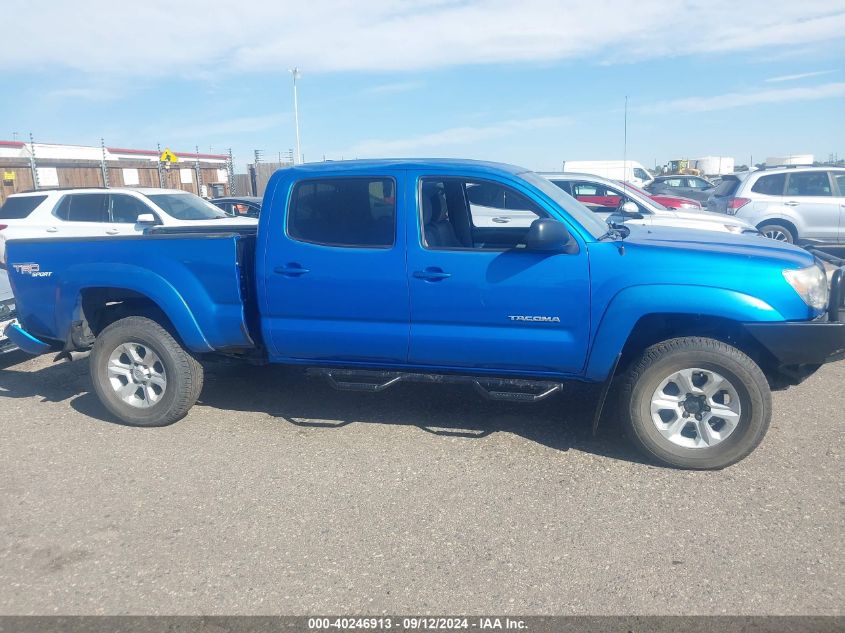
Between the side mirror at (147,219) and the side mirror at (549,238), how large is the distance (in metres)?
7.80

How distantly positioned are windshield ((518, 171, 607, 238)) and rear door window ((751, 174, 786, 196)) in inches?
365

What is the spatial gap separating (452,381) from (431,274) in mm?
729

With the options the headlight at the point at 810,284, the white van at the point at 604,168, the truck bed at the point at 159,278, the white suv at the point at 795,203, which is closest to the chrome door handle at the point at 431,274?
the truck bed at the point at 159,278

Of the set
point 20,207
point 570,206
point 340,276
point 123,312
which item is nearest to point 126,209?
point 20,207

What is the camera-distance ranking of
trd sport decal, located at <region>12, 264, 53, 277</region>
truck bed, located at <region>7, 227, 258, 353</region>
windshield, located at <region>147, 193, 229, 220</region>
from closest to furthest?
truck bed, located at <region>7, 227, 258, 353</region>, trd sport decal, located at <region>12, 264, 53, 277</region>, windshield, located at <region>147, 193, 229, 220</region>

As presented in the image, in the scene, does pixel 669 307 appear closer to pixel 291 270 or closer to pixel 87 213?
pixel 291 270

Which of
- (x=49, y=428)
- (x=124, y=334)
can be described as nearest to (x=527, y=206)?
(x=124, y=334)

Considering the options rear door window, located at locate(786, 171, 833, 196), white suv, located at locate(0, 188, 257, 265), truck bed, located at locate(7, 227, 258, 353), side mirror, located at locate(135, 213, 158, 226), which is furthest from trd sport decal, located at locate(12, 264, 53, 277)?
rear door window, located at locate(786, 171, 833, 196)

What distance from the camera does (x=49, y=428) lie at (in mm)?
5199

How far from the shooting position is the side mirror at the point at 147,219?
1050cm

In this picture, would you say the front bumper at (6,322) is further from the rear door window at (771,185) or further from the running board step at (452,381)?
the rear door window at (771,185)

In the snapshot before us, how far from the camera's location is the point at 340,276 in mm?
4629

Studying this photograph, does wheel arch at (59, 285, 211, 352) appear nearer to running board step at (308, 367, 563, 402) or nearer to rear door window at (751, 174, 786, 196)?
running board step at (308, 367, 563, 402)

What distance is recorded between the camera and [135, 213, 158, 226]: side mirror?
1050cm
